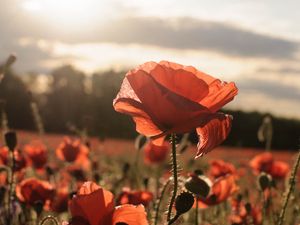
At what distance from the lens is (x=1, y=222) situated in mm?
3045

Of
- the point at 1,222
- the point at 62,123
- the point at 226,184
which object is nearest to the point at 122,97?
the point at 226,184

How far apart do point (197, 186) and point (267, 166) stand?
224 centimetres

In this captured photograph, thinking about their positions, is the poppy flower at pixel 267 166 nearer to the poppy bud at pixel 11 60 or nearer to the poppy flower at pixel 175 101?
the poppy bud at pixel 11 60

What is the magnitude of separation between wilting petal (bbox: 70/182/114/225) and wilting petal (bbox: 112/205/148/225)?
20 mm

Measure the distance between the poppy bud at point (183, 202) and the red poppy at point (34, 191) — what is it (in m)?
1.24

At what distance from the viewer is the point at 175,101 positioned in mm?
1580

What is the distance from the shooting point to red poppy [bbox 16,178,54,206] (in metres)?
2.86

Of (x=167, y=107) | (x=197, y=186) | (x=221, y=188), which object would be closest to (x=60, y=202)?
(x=221, y=188)

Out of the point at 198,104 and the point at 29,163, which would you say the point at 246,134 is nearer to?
the point at 29,163

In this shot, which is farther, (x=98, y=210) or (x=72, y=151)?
(x=72, y=151)

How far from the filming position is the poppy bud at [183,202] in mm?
1681

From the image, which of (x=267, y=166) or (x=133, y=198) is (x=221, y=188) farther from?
(x=267, y=166)

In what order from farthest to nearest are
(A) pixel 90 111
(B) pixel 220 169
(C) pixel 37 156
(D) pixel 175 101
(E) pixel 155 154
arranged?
(A) pixel 90 111
(E) pixel 155 154
(C) pixel 37 156
(B) pixel 220 169
(D) pixel 175 101

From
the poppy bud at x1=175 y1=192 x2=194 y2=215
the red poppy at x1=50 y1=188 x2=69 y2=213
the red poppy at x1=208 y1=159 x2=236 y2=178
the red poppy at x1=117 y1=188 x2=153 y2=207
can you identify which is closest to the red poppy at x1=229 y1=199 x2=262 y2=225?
the red poppy at x1=208 y1=159 x2=236 y2=178
